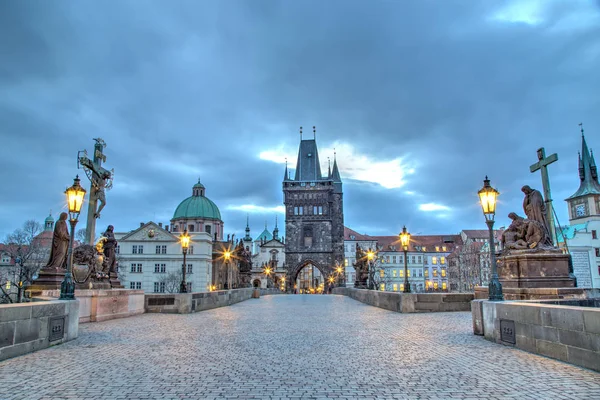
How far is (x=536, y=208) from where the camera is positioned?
44.9 feet

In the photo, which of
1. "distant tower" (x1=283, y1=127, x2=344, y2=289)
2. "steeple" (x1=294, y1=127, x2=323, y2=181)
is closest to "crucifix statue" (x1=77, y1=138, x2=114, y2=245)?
"distant tower" (x1=283, y1=127, x2=344, y2=289)

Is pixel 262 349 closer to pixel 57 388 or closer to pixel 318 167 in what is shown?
pixel 57 388

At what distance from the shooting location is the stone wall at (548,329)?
6.15 m

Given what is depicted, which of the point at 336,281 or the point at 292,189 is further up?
the point at 292,189

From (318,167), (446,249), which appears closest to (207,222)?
(318,167)

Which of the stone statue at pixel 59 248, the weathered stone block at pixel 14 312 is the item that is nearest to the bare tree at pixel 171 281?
the stone statue at pixel 59 248

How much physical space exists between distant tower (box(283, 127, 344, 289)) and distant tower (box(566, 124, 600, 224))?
4217 centimetres

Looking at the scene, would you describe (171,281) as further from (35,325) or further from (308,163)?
(35,325)

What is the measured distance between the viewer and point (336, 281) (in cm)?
8112

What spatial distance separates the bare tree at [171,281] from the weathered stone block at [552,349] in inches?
2510

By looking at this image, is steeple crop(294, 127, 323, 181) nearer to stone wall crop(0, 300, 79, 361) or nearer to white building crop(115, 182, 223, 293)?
white building crop(115, 182, 223, 293)

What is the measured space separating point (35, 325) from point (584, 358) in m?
9.13

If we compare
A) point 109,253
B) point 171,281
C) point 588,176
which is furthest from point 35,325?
point 588,176

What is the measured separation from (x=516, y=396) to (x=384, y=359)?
2550 mm
